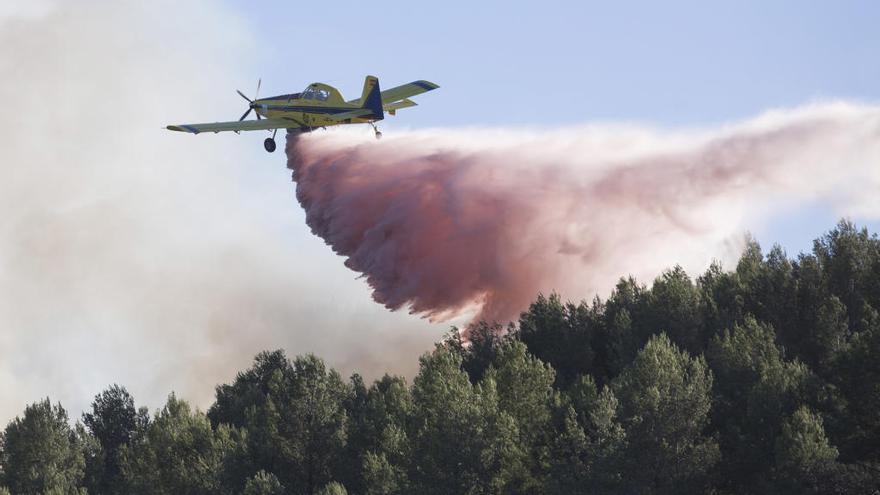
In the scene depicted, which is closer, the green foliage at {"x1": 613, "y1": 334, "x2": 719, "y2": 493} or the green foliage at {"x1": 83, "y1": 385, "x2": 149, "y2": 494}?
the green foliage at {"x1": 613, "y1": 334, "x2": 719, "y2": 493}

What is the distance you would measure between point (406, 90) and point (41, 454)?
4792 cm

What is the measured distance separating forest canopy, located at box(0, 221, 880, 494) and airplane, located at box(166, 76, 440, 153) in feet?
56.0

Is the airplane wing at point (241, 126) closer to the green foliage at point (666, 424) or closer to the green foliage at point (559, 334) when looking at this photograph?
the green foliage at point (559, 334)

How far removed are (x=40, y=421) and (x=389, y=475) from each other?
49709 millimetres

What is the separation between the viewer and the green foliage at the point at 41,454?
119938mm

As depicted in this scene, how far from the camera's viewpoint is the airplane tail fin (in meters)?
93.5

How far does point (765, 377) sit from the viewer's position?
83188 millimetres

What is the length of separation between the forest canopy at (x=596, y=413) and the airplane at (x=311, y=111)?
56.0ft

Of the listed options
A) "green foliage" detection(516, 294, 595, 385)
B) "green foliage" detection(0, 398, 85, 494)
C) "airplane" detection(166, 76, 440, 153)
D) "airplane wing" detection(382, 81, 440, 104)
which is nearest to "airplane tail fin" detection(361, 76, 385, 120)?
"airplane" detection(166, 76, 440, 153)

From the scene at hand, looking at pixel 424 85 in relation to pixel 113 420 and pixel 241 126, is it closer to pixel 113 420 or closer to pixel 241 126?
pixel 241 126

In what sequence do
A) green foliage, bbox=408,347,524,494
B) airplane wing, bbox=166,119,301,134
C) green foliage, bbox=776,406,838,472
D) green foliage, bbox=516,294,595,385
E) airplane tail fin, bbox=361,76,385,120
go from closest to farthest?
green foliage, bbox=776,406,838,472, green foliage, bbox=408,347,524,494, airplane tail fin, bbox=361,76,385,120, airplane wing, bbox=166,119,301,134, green foliage, bbox=516,294,595,385

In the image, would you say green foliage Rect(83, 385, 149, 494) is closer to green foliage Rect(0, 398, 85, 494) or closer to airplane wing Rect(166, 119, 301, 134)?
green foliage Rect(0, 398, 85, 494)

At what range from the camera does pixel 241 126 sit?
99.4 metres

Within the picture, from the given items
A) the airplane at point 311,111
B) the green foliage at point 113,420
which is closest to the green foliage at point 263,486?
the airplane at point 311,111
